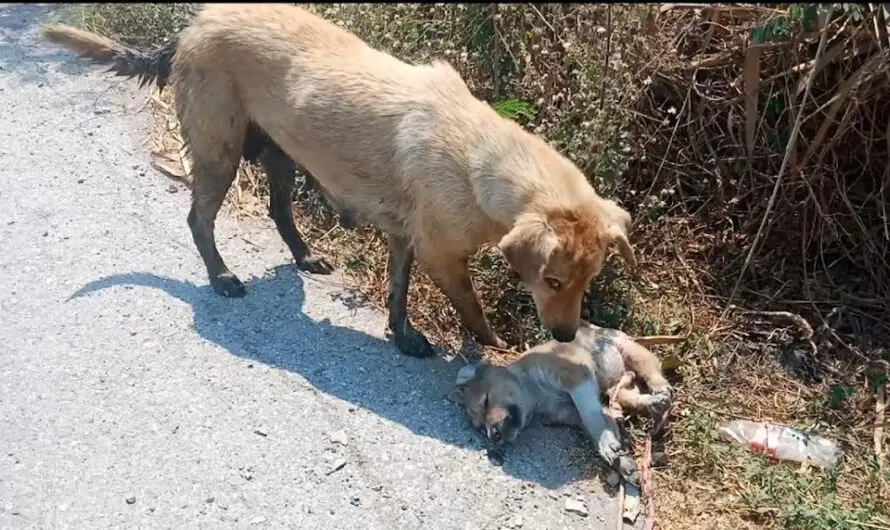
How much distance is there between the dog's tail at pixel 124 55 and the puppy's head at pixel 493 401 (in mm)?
2432

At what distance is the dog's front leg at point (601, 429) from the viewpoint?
4281 millimetres

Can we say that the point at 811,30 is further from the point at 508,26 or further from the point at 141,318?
the point at 141,318

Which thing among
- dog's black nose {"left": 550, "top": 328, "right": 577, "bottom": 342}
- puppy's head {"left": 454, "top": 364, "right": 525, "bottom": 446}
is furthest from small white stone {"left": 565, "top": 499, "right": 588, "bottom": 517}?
dog's black nose {"left": 550, "top": 328, "right": 577, "bottom": 342}

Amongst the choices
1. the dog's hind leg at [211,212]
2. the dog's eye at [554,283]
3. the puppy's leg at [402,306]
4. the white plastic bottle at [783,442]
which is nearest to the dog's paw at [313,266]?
the dog's hind leg at [211,212]

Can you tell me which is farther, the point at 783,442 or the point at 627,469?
the point at 783,442

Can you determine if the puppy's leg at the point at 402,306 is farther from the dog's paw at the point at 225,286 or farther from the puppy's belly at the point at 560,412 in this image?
the dog's paw at the point at 225,286

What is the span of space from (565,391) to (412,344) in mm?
909

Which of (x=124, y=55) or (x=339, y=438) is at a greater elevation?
(x=124, y=55)

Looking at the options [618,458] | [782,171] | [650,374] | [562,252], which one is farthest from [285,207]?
[782,171]

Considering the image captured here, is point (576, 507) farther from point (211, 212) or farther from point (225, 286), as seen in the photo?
point (211, 212)

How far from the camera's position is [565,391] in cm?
450

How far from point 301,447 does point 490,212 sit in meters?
1.37

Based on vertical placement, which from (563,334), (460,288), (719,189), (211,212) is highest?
(719,189)

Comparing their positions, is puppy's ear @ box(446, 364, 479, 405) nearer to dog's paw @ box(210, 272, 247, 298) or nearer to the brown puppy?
the brown puppy
